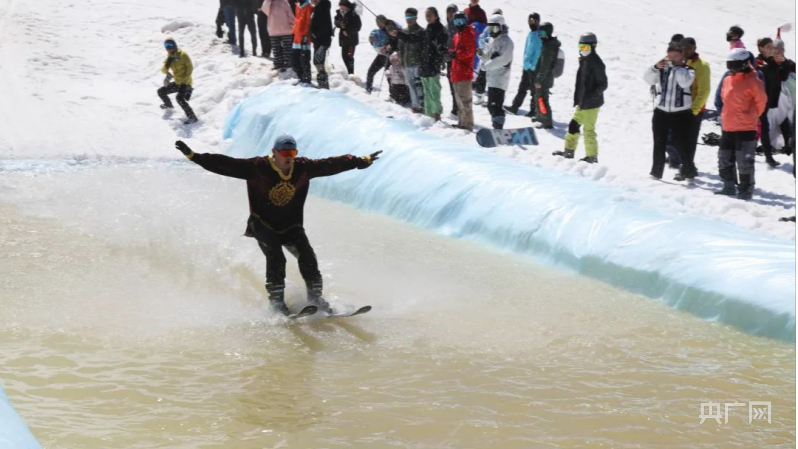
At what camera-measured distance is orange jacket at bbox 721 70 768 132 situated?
9297 millimetres

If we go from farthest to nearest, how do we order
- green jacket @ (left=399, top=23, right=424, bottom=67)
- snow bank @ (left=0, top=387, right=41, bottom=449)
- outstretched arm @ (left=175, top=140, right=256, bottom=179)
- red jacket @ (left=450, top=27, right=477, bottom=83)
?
1. green jacket @ (left=399, top=23, right=424, bottom=67)
2. red jacket @ (left=450, top=27, right=477, bottom=83)
3. outstretched arm @ (left=175, top=140, right=256, bottom=179)
4. snow bank @ (left=0, top=387, right=41, bottom=449)

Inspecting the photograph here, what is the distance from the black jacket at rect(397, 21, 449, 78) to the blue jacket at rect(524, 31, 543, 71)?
56.3 inches

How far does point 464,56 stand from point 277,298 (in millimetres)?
5529

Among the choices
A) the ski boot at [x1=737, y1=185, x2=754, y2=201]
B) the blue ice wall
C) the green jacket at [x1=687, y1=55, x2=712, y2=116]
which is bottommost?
the blue ice wall

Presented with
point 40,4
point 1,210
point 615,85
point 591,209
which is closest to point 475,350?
point 591,209

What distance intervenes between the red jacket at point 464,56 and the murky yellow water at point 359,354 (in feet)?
9.88

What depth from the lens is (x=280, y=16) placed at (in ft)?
46.4

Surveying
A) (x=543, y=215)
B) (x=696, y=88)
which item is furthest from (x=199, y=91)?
(x=696, y=88)

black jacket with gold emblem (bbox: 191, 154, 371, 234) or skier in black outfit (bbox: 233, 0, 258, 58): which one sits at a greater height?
skier in black outfit (bbox: 233, 0, 258, 58)

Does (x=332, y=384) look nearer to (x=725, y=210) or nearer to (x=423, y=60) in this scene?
(x=725, y=210)

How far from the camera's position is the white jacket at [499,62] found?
12062 millimetres

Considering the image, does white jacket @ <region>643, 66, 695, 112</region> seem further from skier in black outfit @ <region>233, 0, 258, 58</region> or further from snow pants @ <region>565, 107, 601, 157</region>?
skier in black outfit @ <region>233, 0, 258, 58</region>

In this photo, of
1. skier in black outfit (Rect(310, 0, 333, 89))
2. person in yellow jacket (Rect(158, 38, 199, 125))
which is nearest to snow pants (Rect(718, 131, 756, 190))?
skier in black outfit (Rect(310, 0, 333, 89))

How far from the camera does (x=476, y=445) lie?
16.6ft
